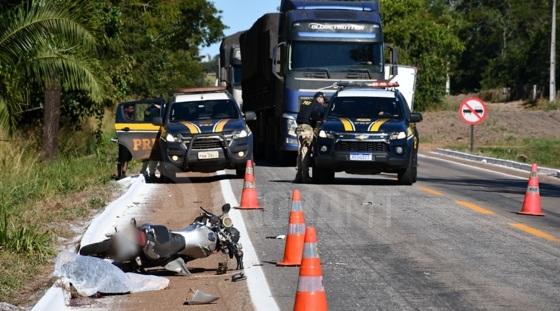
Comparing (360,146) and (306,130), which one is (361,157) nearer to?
(360,146)

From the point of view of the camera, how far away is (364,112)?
2325 cm

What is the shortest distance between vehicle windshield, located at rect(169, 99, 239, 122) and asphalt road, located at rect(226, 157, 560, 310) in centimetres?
315

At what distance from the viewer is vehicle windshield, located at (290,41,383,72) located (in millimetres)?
28703

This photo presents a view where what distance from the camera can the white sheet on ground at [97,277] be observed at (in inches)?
394

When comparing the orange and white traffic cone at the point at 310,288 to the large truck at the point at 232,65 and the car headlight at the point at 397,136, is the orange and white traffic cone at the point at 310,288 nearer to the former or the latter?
the car headlight at the point at 397,136

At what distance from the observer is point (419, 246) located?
1301 centimetres

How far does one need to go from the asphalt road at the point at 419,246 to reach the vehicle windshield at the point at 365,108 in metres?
1.57

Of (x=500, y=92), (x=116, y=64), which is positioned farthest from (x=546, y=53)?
(x=116, y=64)

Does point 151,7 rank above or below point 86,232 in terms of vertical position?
above

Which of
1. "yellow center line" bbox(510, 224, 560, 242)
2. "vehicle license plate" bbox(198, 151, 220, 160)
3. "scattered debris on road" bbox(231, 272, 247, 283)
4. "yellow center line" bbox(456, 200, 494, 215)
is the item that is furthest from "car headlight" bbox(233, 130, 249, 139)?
"scattered debris on road" bbox(231, 272, 247, 283)

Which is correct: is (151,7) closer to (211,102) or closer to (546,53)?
(211,102)

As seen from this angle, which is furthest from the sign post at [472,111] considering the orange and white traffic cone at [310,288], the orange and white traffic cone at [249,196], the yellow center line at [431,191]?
the orange and white traffic cone at [310,288]

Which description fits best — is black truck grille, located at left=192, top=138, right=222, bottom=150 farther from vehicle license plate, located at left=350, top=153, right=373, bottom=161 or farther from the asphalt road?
vehicle license plate, located at left=350, top=153, right=373, bottom=161

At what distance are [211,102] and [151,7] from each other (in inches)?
960
